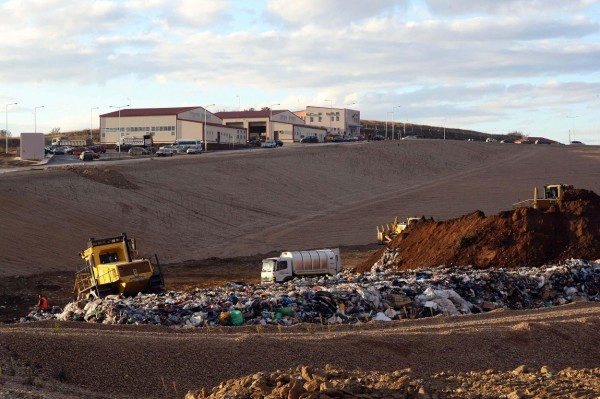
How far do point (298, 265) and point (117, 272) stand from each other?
8.62 metres

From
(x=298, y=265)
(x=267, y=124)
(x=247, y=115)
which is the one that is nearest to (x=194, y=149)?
(x=267, y=124)

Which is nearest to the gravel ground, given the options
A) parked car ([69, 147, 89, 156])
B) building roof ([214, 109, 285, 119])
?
parked car ([69, 147, 89, 156])

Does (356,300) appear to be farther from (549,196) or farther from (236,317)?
(549,196)

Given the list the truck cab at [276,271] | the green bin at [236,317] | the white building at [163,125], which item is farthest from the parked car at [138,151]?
the green bin at [236,317]

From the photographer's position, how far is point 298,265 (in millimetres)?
34594

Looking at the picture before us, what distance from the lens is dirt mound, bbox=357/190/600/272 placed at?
3312 cm

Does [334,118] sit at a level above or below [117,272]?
above

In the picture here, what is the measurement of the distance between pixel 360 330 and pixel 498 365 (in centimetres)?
364

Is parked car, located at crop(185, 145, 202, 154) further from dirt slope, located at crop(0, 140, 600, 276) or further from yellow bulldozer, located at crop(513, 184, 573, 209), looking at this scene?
yellow bulldozer, located at crop(513, 184, 573, 209)

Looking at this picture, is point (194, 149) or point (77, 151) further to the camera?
point (77, 151)

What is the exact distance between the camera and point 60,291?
35.0 m

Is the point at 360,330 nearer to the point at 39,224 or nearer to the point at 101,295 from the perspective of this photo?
the point at 101,295

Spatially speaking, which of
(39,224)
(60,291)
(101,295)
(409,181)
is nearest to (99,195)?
(39,224)

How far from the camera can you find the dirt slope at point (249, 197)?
1875 inches
